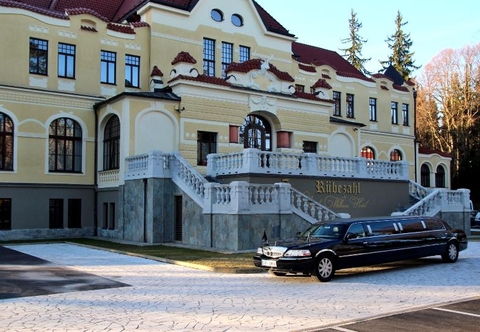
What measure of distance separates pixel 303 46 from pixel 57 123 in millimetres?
24603

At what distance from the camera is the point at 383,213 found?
2761cm

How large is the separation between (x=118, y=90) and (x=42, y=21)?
206 inches

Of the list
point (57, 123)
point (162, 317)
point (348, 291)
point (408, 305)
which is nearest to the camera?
point (162, 317)

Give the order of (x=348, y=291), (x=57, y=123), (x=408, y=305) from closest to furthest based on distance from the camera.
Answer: (x=408, y=305) < (x=348, y=291) < (x=57, y=123)

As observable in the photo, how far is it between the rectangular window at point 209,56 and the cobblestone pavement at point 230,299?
19180mm

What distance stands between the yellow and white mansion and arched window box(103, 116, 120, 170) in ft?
0.34

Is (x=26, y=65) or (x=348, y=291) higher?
(x=26, y=65)

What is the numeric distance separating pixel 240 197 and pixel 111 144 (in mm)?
11730

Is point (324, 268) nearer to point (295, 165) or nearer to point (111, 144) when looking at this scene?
point (295, 165)

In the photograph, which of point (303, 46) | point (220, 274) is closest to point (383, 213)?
point (220, 274)

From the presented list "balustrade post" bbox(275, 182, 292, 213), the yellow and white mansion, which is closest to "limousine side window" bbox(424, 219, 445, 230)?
the yellow and white mansion

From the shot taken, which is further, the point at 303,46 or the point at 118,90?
the point at 303,46

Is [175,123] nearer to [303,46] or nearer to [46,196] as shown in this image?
[46,196]

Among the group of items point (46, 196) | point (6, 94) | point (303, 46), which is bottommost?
point (46, 196)
